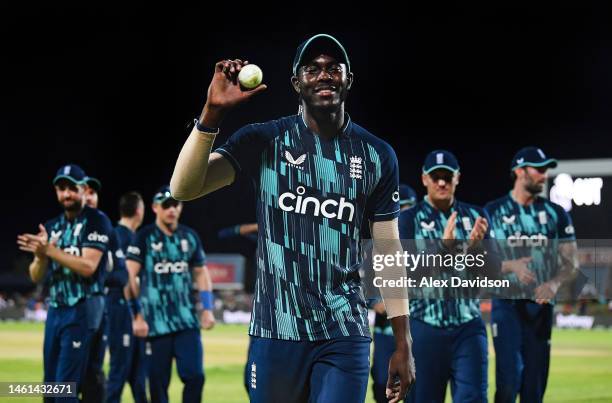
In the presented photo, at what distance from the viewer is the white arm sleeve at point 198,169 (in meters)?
3.53

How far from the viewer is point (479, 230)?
686cm

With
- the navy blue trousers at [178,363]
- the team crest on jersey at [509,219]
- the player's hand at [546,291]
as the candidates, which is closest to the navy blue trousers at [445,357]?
the player's hand at [546,291]

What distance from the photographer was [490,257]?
26.1 ft

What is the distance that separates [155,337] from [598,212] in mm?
12761

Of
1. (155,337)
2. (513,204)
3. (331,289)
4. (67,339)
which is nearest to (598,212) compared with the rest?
(513,204)

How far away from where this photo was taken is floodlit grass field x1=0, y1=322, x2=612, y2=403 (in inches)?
488

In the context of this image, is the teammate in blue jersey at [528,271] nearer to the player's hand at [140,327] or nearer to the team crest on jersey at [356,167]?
the player's hand at [140,327]

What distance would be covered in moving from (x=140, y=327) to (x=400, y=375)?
5.52 metres

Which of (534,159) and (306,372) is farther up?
(534,159)

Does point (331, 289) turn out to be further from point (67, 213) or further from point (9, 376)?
point (9, 376)

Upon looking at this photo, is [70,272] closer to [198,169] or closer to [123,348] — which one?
[123,348]

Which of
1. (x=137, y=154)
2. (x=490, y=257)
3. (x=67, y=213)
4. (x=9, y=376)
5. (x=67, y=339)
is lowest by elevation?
(x=9, y=376)

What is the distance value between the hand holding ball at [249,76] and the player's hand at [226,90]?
2 centimetres

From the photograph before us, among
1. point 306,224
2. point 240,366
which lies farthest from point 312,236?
point 240,366
